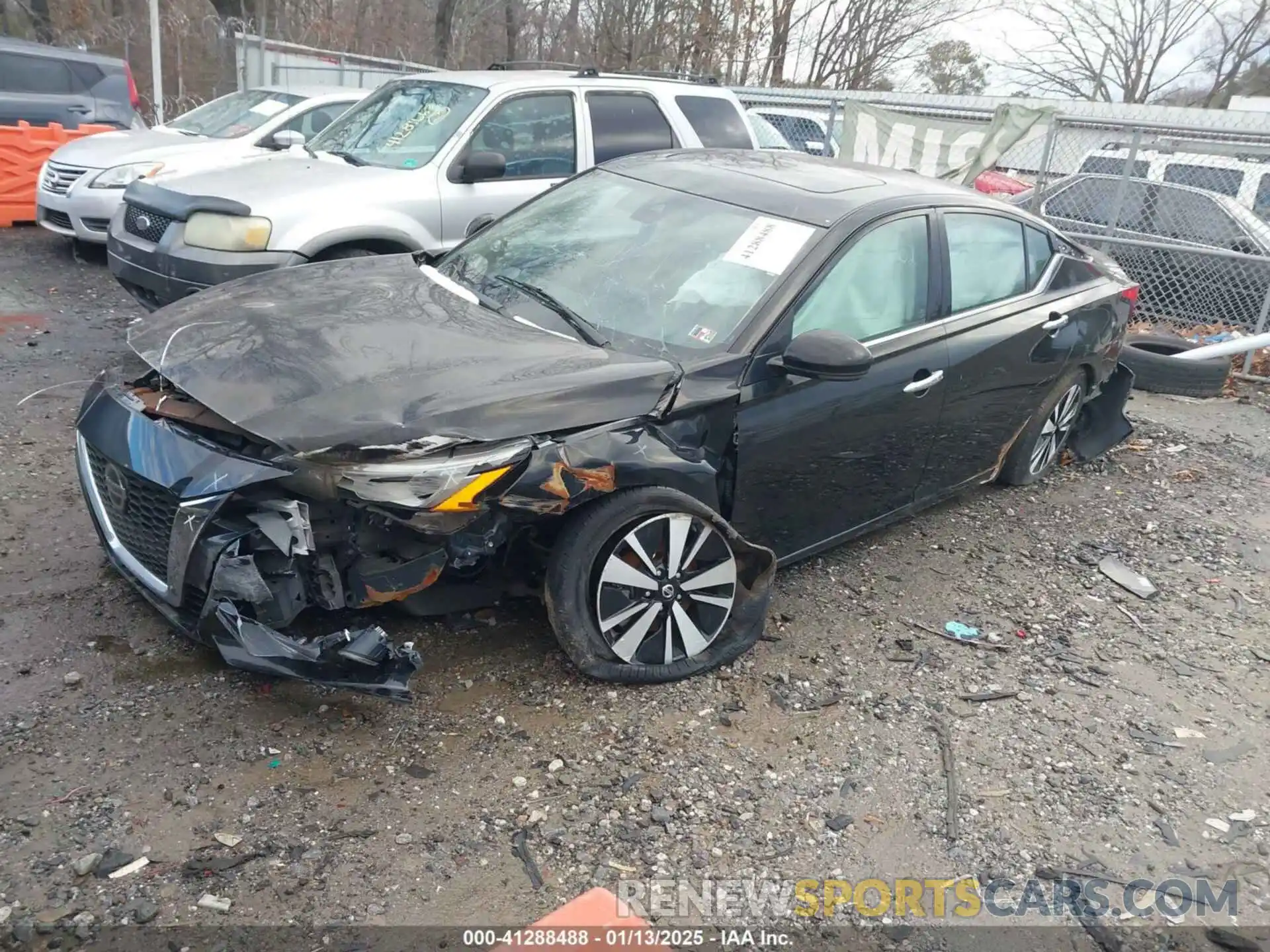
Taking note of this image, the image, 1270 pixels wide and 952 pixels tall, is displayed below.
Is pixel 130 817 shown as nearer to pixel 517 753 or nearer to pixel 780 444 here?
pixel 517 753

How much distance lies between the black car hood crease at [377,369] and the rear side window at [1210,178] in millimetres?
7836

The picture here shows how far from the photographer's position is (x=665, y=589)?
3367mm

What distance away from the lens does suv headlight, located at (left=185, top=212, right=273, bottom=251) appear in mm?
5582

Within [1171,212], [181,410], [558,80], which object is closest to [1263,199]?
[1171,212]

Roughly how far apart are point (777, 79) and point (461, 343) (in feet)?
72.6

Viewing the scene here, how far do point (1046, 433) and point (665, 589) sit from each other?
306 centimetres

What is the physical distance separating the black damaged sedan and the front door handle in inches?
0.6

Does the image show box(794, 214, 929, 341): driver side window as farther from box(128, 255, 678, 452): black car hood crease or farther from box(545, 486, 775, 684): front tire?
box(545, 486, 775, 684): front tire

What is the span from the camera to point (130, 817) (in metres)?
2.66

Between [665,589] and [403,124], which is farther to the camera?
[403,124]

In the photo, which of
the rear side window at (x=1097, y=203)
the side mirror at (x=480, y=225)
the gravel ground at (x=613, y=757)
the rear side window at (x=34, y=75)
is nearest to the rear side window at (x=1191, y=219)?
the rear side window at (x=1097, y=203)

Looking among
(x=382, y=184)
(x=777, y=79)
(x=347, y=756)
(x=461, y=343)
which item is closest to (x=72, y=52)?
(x=382, y=184)

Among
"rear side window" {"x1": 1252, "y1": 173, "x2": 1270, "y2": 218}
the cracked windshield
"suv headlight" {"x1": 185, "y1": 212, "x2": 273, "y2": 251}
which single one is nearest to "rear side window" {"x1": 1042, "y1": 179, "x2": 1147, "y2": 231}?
"rear side window" {"x1": 1252, "y1": 173, "x2": 1270, "y2": 218}

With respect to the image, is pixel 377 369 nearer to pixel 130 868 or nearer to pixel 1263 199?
pixel 130 868
